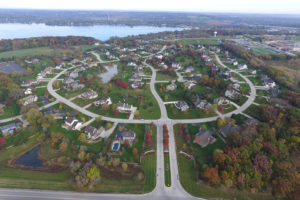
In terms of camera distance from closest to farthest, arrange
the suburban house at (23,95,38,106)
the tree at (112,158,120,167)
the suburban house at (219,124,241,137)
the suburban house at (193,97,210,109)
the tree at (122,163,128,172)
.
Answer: the tree at (122,163,128,172) → the tree at (112,158,120,167) → the suburban house at (219,124,241,137) → the suburban house at (193,97,210,109) → the suburban house at (23,95,38,106)

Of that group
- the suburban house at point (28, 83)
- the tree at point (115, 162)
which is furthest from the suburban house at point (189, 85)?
the suburban house at point (28, 83)

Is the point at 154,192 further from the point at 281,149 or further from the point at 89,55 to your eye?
the point at 89,55

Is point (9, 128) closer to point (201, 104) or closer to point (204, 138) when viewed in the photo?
point (204, 138)

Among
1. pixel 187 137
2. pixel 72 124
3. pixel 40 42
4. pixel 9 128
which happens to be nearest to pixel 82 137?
pixel 72 124

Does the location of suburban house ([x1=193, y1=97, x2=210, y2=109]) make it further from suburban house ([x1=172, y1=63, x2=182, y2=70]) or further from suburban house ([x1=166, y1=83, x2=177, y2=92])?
suburban house ([x1=172, y1=63, x2=182, y2=70])

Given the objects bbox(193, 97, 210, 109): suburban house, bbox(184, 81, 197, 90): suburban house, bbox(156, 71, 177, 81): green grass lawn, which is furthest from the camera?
bbox(156, 71, 177, 81): green grass lawn

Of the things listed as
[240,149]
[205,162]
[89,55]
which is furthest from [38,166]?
[89,55]

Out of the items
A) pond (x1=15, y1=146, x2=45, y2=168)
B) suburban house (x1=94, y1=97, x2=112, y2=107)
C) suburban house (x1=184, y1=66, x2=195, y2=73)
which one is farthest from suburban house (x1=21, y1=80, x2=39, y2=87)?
suburban house (x1=184, y1=66, x2=195, y2=73)
